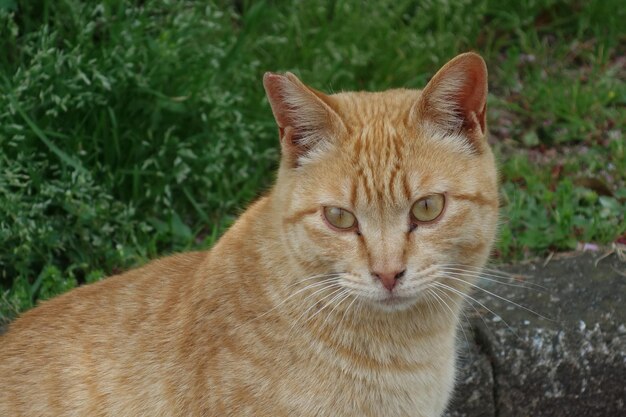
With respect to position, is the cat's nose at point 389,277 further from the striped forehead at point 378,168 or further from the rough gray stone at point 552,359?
the rough gray stone at point 552,359

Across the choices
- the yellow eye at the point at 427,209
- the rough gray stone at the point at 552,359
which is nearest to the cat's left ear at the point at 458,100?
the yellow eye at the point at 427,209

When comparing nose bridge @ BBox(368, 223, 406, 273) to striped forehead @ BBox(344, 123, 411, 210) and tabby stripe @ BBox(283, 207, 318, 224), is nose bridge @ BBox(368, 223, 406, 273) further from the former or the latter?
tabby stripe @ BBox(283, 207, 318, 224)

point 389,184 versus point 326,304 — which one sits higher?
point 389,184

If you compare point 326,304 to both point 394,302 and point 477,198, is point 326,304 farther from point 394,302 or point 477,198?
point 477,198

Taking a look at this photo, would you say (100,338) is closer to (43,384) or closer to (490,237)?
(43,384)

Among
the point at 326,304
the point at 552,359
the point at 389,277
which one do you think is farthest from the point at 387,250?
the point at 552,359

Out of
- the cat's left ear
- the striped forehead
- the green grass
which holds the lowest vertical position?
the green grass

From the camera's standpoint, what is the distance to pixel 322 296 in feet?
10.4

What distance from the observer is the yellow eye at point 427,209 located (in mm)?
3037

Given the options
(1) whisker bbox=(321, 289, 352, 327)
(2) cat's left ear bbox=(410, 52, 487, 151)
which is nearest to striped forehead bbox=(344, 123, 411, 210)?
(2) cat's left ear bbox=(410, 52, 487, 151)

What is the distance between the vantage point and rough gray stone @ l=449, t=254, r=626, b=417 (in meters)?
4.06

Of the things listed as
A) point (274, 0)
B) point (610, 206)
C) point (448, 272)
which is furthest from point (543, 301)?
point (274, 0)

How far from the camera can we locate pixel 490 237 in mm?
3221

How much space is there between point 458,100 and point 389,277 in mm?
600
